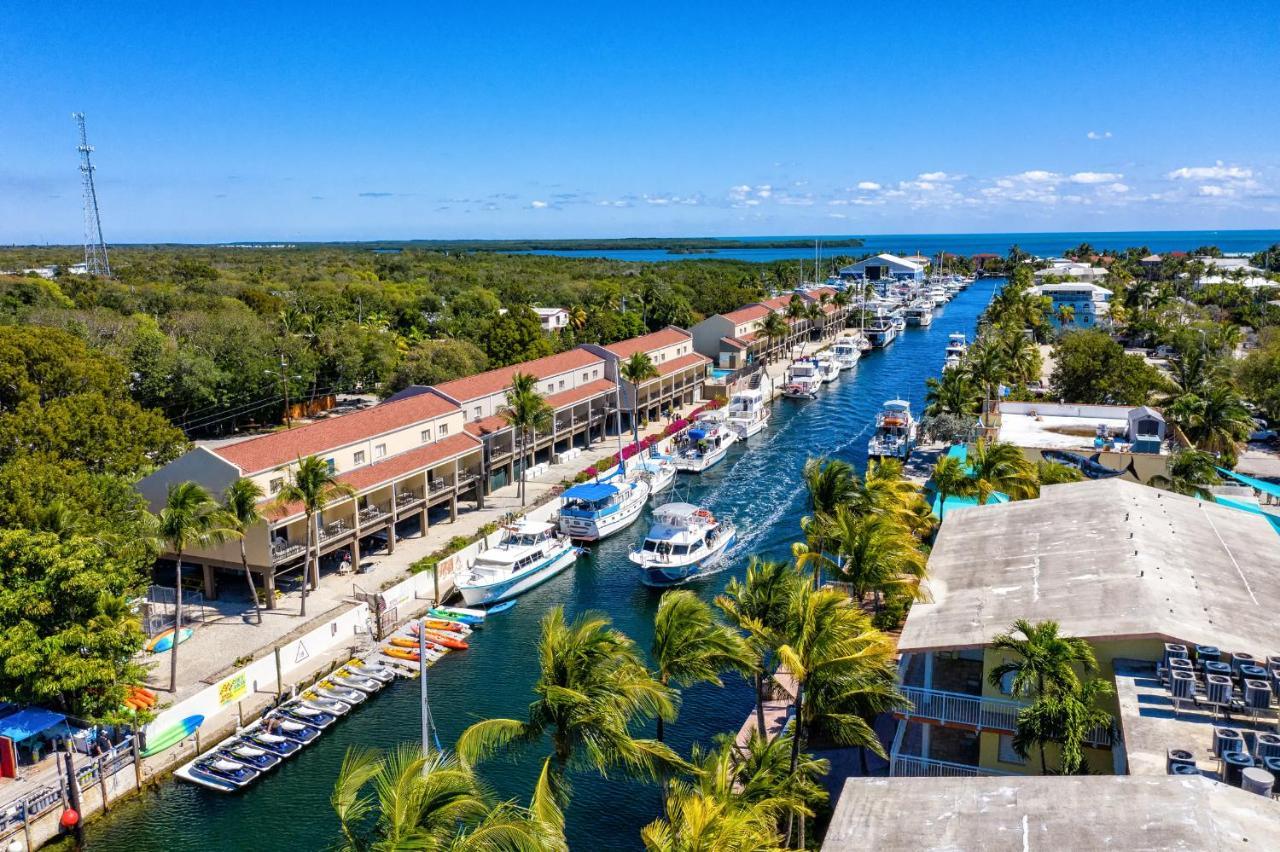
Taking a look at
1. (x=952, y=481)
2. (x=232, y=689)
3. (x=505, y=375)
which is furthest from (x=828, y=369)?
(x=232, y=689)

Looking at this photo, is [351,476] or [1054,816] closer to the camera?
[1054,816]

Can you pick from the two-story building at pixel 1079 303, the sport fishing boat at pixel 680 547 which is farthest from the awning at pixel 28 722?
the two-story building at pixel 1079 303

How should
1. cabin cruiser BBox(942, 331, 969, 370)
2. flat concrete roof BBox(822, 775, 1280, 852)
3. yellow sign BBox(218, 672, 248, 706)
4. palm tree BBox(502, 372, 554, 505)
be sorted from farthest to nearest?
cabin cruiser BBox(942, 331, 969, 370)
palm tree BBox(502, 372, 554, 505)
yellow sign BBox(218, 672, 248, 706)
flat concrete roof BBox(822, 775, 1280, 852)

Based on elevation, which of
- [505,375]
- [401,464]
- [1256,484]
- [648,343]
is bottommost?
[1256,484]

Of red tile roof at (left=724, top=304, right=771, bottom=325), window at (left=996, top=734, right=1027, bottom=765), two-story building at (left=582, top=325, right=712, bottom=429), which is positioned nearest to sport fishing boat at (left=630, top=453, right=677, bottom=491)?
two-story building at (left=582, top=325, right=712, bottom=429)

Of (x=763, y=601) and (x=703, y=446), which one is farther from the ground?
(x=763, y=601)

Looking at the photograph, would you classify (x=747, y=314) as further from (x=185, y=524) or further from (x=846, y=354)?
(x=185, y=524)

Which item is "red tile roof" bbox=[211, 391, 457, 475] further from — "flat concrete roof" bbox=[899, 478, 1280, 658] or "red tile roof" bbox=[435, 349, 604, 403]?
"flat concrete roof" bbox=[899, 478, 1280, 658]
